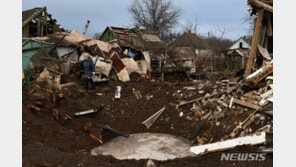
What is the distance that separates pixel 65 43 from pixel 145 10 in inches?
1023

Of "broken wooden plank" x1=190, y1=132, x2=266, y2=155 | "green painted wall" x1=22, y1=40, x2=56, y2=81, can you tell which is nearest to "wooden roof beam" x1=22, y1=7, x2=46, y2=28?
"green painted wall" x1=22, y1=40, x2=56, y2=81

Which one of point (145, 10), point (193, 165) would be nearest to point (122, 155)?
point (193, 165)

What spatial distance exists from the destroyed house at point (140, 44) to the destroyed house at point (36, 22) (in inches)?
217

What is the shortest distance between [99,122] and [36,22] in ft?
39.1

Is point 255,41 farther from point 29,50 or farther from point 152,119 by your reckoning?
point 29,50

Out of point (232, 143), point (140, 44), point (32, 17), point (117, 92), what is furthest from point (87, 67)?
point (140, 44)

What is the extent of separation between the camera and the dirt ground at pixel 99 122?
5.07 m

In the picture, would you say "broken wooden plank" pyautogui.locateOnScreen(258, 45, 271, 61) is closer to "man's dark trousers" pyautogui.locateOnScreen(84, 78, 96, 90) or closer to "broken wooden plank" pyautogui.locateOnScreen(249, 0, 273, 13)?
"broken wooden plank" pyautogui.locateOnScreen(249, 0, 273, 13)

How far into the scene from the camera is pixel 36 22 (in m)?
16.9

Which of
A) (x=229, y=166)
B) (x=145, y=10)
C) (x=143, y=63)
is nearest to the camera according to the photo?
(x=229, y=166)

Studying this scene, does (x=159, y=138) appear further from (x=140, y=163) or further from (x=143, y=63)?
Result: (x=143, y=63)

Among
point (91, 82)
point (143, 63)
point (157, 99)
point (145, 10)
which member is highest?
point (145, 10)

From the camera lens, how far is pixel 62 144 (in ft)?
20.3

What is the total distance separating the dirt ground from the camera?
507cm
